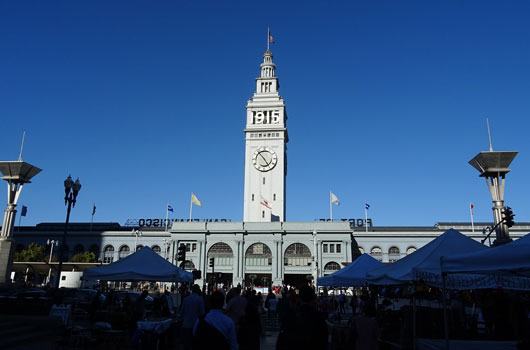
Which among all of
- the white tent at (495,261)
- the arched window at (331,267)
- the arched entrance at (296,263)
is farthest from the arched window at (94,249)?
the white tent at (495,261)

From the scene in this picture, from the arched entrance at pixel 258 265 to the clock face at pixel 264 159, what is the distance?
15.9 m

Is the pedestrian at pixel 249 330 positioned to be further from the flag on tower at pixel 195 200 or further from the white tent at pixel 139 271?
the flag on tower at pixel 195 200

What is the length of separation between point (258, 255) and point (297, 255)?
22.1 feet

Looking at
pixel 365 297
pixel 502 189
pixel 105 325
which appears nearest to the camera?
pixel 105 325

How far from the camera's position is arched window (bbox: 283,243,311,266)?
70.6 meters

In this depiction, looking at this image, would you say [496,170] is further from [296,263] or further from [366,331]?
[366,331]

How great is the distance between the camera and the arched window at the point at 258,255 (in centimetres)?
7119

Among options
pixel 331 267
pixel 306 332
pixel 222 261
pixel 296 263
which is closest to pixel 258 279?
pixel 222 261

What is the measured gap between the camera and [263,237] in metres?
72.3

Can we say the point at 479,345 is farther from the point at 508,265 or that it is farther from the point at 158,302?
the point at 158,302

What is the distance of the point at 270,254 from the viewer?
71562 mm

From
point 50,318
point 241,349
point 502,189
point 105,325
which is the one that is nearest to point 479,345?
point 241,349

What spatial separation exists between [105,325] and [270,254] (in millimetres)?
57243

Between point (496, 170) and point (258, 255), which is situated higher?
point (496, 170)
